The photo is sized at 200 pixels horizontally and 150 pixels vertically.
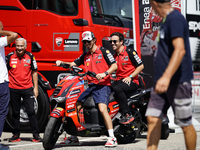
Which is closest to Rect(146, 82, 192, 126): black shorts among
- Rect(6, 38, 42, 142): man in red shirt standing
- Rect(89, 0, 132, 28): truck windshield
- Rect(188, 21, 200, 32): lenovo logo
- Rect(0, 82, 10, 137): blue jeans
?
Rect(0, 82, 10, 137): blue jeans

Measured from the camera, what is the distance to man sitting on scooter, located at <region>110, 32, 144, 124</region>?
25.5ft

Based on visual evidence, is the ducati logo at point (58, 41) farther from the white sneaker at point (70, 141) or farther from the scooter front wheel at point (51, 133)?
the scooter front wheel at point (51, 133)

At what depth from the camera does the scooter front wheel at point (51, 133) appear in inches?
280

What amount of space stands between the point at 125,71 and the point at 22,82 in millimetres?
1812

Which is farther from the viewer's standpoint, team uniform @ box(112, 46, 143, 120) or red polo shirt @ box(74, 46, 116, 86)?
team uniform @ box(112, 46, 143, 120)

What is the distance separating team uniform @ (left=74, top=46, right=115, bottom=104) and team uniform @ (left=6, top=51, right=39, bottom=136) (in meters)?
1.36

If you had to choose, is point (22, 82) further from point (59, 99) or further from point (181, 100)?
point (181, 100)

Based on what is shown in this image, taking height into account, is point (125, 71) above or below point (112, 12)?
below

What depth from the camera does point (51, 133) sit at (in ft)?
23.4

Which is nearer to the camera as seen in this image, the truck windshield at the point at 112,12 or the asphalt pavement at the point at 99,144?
the asphalt pavement at the point at 99,144

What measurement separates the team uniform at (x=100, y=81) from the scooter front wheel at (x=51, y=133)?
0.59 meters

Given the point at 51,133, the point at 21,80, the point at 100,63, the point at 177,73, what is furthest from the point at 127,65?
the point at 177,73

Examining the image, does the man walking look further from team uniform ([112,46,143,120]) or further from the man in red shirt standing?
the man in red shirt standing

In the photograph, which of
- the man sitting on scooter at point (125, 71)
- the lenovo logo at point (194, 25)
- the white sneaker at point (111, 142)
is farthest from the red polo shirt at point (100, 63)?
the lenovo logo at point (194, 25)
